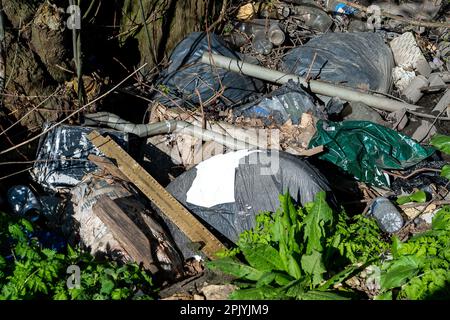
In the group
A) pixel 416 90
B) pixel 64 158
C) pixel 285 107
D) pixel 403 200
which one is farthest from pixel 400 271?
pixel 416 90

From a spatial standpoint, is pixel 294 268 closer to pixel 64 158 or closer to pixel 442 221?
pixel 442 221

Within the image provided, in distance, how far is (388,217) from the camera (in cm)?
457

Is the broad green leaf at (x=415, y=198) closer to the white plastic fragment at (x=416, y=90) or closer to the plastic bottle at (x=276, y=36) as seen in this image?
the white plastic fragment at (x=416, y=90)

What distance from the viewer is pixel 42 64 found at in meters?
4.89

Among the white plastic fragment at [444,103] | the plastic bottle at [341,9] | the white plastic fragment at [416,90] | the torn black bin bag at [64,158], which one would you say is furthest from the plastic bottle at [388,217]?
the plastic bottle at [341,9]

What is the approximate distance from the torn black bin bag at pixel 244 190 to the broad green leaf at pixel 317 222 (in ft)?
1.09

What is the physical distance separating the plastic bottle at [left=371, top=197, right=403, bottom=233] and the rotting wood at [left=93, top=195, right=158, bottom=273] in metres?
1.82

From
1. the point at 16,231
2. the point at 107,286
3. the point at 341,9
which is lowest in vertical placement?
the point at 107,286

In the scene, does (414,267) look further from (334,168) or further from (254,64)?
(254,64)

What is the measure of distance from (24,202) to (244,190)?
165 cm

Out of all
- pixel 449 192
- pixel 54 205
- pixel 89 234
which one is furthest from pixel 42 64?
pixel 449 192

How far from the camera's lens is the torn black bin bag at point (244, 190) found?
4.25 meters

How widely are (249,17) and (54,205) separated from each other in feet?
11.2

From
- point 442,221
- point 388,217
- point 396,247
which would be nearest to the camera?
point 396,247
